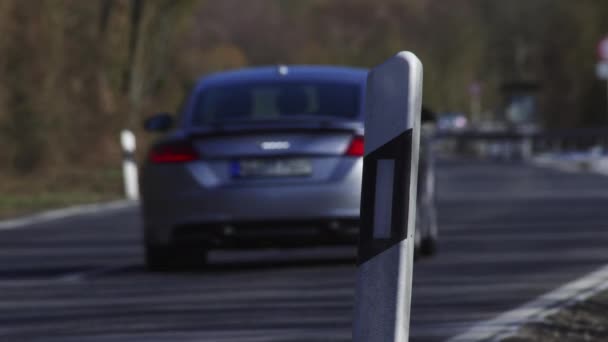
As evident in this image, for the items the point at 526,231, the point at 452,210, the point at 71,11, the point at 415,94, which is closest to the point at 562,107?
the point at 71,11

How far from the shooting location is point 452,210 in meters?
20.7

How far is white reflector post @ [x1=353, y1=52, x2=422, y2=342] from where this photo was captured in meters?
5.07

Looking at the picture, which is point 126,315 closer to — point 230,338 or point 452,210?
point 230,338

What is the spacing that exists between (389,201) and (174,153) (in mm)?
7027

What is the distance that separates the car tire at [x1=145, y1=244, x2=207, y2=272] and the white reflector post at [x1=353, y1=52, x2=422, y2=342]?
718 cm

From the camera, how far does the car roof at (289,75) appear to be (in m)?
13.1

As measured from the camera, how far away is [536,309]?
8.89 metres

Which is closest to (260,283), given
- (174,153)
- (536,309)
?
(174,153)

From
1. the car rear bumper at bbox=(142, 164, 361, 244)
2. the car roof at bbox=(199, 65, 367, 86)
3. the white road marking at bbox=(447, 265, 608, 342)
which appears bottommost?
the white road marking at bbox=(447, 265, 608, 342)

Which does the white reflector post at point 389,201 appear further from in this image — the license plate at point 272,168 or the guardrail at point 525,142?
the guardrail at point 525,142

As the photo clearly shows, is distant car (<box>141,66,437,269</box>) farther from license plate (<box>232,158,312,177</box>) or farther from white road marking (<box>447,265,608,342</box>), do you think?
white road marking (<box>447,265,608,342</box>)

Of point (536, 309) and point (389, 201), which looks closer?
A: point (389, 201)

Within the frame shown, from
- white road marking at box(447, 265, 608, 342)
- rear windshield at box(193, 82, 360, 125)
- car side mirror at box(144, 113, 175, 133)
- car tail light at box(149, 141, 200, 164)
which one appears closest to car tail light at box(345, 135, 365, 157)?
rear windshield at box(193, 82, 360, 125)

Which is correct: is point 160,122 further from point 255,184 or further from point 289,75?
point 255,184
